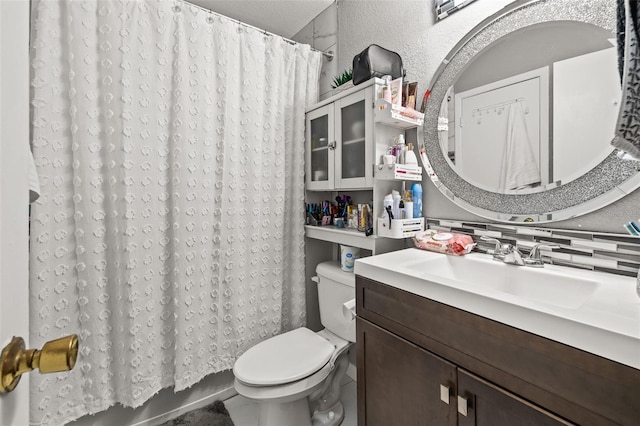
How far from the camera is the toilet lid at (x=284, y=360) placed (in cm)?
121

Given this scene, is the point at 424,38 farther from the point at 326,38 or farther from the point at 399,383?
the point at 399,383

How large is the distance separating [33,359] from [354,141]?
1409 millimetres

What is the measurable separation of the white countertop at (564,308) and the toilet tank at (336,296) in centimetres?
46

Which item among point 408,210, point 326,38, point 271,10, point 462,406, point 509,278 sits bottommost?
point 462,406

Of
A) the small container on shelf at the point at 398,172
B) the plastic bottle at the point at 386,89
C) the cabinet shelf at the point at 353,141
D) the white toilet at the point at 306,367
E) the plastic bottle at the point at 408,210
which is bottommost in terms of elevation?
the white toilet at the point at 306,367

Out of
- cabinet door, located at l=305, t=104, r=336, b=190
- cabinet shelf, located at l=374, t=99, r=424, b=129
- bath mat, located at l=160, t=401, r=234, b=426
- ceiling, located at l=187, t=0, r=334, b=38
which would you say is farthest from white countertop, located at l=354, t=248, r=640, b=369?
ceiling, located at l=187, t=0, r=334, b=38

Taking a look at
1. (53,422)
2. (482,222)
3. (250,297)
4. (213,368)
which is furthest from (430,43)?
(53,422)

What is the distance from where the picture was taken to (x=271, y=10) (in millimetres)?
1893

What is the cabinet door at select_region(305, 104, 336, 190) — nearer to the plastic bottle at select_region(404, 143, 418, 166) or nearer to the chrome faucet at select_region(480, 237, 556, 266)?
the plastic bottle at select_region(404, 143, 418, 166)

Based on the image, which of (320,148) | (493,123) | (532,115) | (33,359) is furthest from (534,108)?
(33,359)

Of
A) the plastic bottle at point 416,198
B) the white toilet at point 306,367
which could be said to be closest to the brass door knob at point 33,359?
the white toilet at point 306,367

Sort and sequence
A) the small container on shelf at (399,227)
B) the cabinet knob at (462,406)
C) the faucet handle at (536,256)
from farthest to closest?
1. the small container on shelf at (399,227)
2. the faucet handle at (536,256)
3. the cabinet knob at (462,406)

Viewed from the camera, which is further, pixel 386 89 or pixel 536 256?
pixel 386 89

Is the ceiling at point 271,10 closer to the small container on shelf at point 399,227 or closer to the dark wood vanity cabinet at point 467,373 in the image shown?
the small container on shelf at point 399,227
